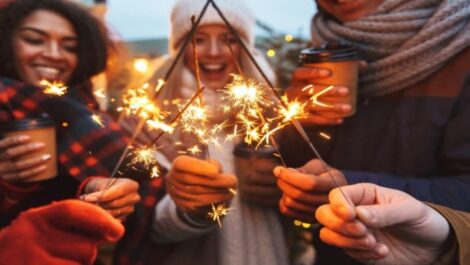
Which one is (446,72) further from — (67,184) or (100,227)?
(67,184)

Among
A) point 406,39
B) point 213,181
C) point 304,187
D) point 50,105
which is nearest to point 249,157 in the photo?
point 213,181

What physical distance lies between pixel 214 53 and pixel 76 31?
0.58 meters

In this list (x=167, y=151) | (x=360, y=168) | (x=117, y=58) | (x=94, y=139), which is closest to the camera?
(x=360, y=168)

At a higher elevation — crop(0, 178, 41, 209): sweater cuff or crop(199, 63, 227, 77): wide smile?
crop(199, 63, 227, 77): wide smile

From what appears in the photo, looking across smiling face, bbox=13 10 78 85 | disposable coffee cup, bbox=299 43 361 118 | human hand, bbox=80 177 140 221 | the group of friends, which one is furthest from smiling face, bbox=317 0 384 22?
smiling face, bbox=13 10 78 85

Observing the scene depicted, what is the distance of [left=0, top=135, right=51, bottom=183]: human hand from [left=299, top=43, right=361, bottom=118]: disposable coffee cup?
75 centimetres

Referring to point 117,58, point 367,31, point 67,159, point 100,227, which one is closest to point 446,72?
point 367,31

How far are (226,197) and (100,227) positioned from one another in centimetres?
41

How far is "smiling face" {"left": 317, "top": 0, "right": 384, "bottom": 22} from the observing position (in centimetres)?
117

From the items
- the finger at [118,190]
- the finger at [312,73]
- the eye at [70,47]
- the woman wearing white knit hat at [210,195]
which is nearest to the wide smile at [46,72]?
the eye at [70,47]

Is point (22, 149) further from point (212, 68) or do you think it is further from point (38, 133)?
point (212, 68)

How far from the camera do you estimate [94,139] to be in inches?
54.6

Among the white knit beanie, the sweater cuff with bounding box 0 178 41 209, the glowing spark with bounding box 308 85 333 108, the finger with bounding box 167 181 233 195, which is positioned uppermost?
the white knit beanie

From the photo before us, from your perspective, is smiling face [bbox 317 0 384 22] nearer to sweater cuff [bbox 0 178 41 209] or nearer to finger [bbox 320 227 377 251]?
finger [bbox 320 227 377 251]
